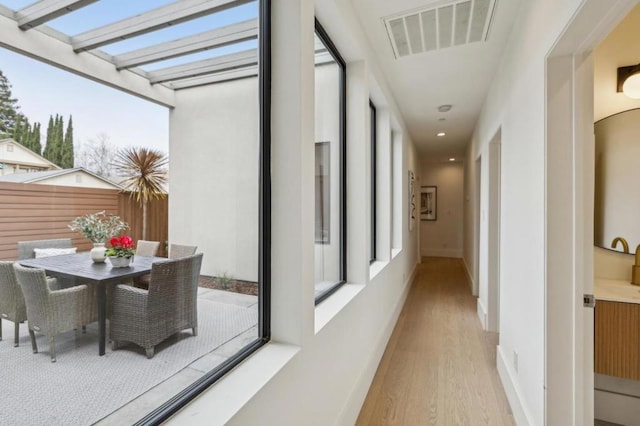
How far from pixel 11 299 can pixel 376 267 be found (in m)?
2.64

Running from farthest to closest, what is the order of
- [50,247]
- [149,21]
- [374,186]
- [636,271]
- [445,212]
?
[445,212] < [374,186] < [636,271] < [149,21] < [50,247]

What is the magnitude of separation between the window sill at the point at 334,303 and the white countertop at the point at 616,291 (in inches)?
54.3

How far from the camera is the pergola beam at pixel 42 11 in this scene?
63cm

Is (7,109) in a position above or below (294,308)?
above

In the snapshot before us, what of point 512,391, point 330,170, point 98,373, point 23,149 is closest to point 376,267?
point 330,170

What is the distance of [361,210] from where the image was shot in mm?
2248

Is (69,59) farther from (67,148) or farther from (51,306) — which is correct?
(51,306)

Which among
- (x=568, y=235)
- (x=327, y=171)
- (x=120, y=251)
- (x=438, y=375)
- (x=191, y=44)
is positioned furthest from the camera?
(x=438, y=375)

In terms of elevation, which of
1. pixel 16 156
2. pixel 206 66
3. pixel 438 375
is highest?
pixel 206 66

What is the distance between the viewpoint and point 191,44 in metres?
1.16

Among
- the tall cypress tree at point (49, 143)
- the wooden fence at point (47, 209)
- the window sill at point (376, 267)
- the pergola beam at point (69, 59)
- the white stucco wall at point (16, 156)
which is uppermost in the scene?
the pergola beam at point (69, 59)

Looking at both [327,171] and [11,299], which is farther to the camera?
[327,171]

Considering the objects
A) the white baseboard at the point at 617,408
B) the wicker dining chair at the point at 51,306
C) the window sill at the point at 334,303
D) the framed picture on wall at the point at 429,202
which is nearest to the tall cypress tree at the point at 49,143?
the wicker dining chair at the point at 51,306

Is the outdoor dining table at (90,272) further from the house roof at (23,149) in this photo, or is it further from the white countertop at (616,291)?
the white countertop at (616,291)
